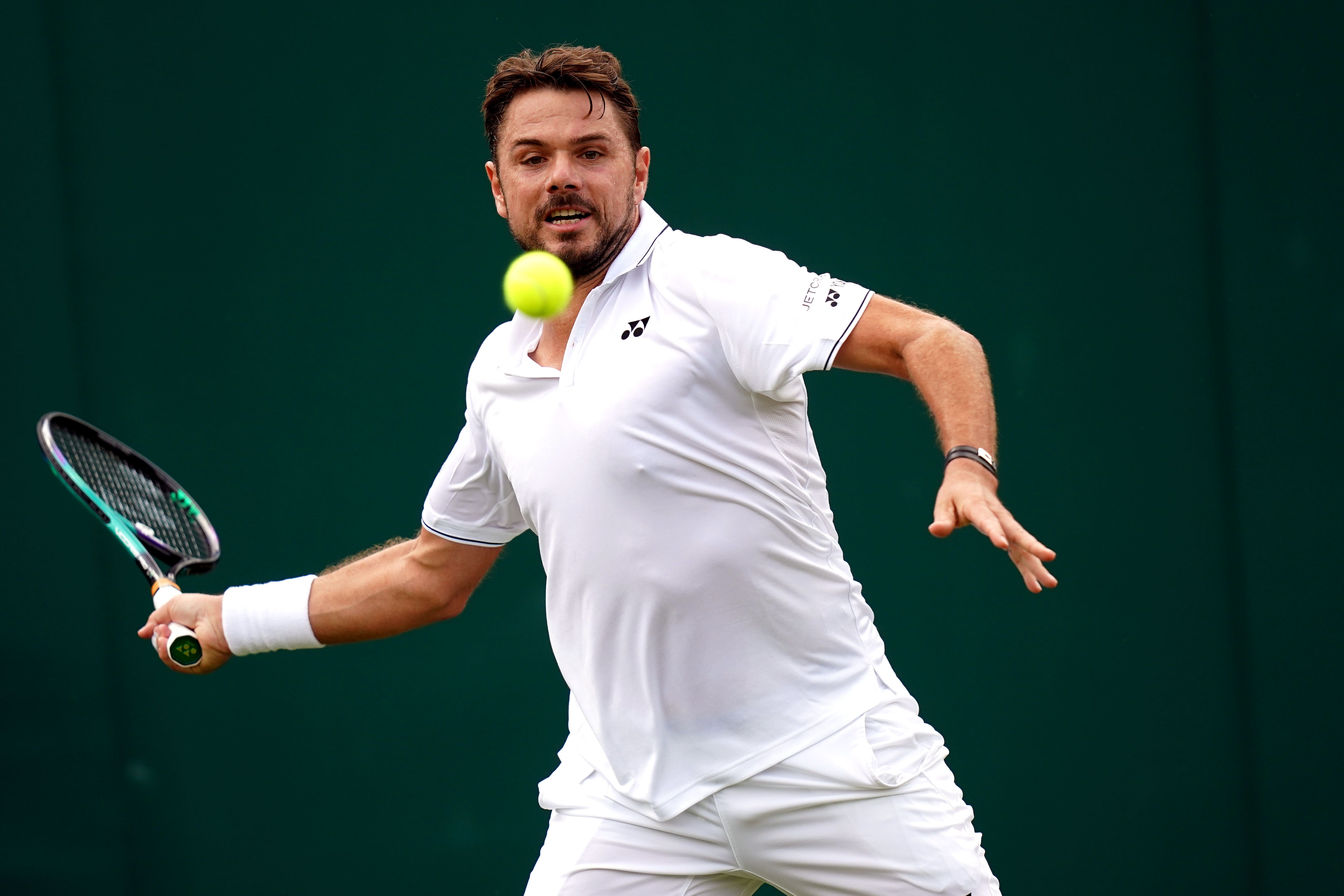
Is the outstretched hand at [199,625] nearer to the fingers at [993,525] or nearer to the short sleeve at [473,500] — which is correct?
the short sleeve at [473,500]

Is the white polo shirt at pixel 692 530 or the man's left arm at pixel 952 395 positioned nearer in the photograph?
the man's left arm at pixel 952 395

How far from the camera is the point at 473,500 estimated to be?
2.68 m

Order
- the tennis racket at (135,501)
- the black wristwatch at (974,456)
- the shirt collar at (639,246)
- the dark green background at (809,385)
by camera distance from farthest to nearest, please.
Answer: the dark green background at (809,385) < the tennis racket at (135,501) < the shirt collar at (639,246) < the black wristwatch at (974,456)

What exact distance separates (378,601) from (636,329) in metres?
0.91

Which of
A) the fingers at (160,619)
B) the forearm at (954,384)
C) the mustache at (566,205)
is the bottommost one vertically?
the fingers at (160,619)

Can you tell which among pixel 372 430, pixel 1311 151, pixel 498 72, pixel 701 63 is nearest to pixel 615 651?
pixel 498 72

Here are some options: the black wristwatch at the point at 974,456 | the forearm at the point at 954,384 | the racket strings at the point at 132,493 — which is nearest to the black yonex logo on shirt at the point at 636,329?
the forearm at the point at 954,384

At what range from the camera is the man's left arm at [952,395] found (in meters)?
1.71

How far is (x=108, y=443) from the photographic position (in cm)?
317

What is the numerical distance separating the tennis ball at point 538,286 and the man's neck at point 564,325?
0.23 m

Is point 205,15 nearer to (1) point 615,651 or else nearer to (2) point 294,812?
(2) point 294,812

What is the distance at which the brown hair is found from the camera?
2.51 metres

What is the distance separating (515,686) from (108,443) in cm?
138

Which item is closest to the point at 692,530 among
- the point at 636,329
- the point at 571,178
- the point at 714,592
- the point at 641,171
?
the point at 714,592
